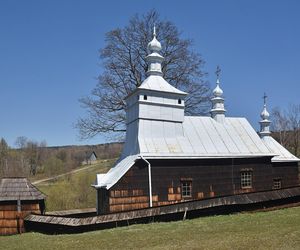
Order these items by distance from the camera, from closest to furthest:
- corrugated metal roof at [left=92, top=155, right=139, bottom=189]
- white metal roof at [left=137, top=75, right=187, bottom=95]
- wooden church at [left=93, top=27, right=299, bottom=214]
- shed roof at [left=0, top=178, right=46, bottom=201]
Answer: shed roof at [left=0, top=178, right=46, bottom=201], corrugated metal roof at [left=92, top=155, right=139, bottom=189], wooden church at [left=93, top=27, right=299, bottom=214], white metal roof at [left=137, top=75, right=187, bottom=95]

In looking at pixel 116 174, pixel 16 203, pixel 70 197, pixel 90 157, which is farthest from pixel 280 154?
pixel 90 157

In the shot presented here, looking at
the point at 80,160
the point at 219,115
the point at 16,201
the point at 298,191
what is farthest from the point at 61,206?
the point at 80,160

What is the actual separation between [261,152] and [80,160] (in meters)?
97.4

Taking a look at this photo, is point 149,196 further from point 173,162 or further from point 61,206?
point 61,206

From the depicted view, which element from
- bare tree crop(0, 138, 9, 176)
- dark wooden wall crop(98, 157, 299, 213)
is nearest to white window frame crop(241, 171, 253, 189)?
dark wooden wall crop(98, 157, 299, 213)

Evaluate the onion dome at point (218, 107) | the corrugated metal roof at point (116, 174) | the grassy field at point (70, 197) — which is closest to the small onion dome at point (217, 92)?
the onion dome at point (218, 107)

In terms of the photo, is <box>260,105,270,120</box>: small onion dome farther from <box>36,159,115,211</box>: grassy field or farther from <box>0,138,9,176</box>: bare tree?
<box>0,138,9,176</box>: bare tree

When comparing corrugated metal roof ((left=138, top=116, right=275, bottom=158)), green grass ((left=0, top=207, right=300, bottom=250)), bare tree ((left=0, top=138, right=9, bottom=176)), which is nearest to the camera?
green grass ((left=0, top=207, right=300, bottom=250))

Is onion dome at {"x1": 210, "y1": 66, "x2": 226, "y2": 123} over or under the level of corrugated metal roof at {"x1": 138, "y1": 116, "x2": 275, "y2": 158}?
over

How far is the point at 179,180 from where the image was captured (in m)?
19.5

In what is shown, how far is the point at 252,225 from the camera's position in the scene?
12547 mm

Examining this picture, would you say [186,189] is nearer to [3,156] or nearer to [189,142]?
[189,142]

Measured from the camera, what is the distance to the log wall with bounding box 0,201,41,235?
1722 centimetres

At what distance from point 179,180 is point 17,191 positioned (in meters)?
7.98
